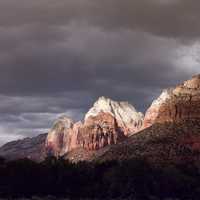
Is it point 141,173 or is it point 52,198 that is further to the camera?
point 141,173

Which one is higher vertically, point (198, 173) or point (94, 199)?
point (198, 173)

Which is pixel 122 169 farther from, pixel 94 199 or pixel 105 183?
pixel 94 199

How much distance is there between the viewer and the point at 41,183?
16375 centimetres

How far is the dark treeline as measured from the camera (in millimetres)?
160000

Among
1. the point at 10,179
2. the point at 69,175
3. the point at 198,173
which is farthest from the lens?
the point at 198,173

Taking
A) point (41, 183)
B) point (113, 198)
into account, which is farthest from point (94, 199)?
point (41, 183)

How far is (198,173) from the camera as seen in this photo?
198375mm

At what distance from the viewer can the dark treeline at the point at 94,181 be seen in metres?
160

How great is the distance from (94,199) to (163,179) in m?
27.7

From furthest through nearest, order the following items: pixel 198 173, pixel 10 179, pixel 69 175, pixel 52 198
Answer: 1. pixel 198 173
2. pixel 69 175
3. pixel 10 179
4. pixel 52 198

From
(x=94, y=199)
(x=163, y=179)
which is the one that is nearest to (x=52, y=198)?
(x=94, y=199)

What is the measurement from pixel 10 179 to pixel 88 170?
26088 millimetres

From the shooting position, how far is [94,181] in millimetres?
173375

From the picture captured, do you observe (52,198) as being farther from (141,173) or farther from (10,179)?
(141,173)
